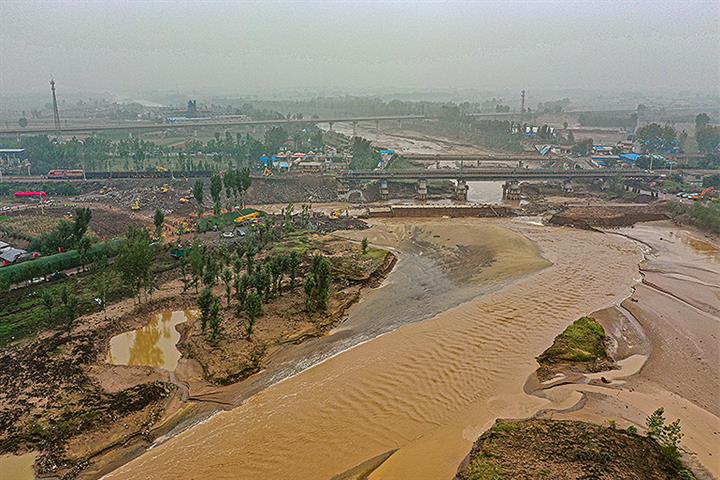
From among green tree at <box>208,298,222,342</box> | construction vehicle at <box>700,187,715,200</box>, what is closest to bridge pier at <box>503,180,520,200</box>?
construction vehicle at <box>700,187,715,200</box>

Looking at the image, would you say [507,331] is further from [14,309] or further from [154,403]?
[14,309]

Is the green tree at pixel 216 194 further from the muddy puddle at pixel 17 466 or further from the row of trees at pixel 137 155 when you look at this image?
the muddy puddle at pixel 17 466

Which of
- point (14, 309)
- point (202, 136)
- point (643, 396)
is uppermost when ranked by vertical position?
point (202, 136)

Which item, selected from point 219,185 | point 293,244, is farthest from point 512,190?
point 219,185

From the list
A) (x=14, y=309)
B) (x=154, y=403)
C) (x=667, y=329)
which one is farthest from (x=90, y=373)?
(x=667, y=329)

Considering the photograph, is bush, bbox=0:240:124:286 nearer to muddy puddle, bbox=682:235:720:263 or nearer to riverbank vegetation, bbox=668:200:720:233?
muddy puddle, bbox=682:235:720:263
